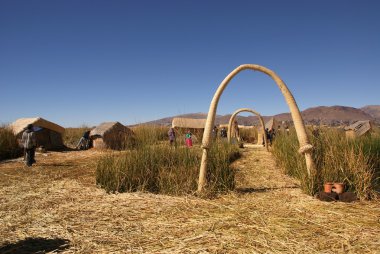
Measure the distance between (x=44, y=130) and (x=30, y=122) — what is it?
0.81m

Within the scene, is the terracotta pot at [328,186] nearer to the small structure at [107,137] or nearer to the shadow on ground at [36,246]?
the shadow on ground at [36,246]

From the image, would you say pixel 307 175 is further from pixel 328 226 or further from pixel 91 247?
pixel 91 247

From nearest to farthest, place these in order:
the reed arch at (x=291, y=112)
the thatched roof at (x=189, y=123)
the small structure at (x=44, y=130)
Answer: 1. the reed arch at (x=291, y=112)
2. the small structure at (x=44, y=130)
3. the thatched roof at (x=189, y=123)

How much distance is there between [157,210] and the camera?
15.0 feet

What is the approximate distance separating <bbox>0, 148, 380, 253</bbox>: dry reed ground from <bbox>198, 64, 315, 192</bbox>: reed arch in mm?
556

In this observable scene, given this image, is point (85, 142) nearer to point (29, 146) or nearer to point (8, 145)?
point (8, 145)

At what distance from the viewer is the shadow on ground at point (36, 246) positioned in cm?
329

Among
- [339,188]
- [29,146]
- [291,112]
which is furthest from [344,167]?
[29,146]

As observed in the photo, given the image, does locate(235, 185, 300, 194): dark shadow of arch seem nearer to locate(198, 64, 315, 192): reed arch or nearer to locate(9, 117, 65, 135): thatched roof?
locate(198, 64, 315, 192): reed arch

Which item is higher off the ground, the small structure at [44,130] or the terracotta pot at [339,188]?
the small structure at [44,130]

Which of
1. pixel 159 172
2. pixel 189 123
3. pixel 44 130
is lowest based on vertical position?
pixel 159 172

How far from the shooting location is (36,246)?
11.1 feet

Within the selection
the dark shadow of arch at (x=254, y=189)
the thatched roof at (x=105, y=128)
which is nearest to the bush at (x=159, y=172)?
the dark shadow of arch at (x=254, y=189)

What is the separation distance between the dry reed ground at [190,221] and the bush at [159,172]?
14.3 inches
